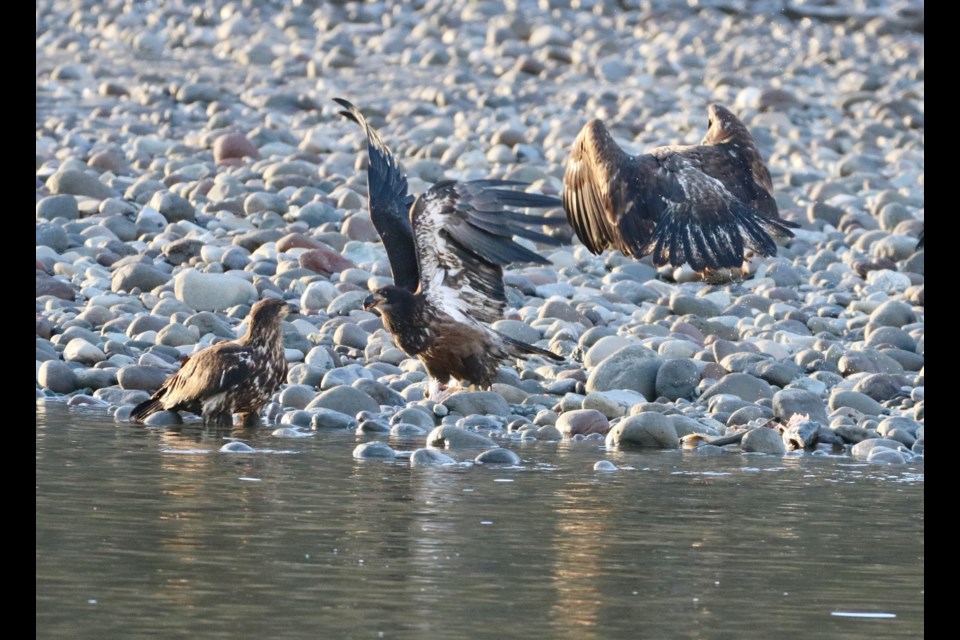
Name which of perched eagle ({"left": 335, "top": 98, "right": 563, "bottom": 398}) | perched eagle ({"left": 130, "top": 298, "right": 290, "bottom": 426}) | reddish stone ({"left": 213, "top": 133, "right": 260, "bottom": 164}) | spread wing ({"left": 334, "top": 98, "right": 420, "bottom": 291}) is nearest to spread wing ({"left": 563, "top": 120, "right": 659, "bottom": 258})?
perched eagle ({"left": 335, "top": 98, "right": 563, "bottom": 398})

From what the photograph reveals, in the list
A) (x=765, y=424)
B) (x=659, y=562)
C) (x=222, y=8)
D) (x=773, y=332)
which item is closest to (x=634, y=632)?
(x=659, y=562)

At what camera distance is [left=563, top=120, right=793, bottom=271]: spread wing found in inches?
378

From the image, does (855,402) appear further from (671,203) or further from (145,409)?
(145,409)

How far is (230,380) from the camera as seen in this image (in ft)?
27.9

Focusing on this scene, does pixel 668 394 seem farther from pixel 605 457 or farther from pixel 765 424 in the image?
pixel 605 457

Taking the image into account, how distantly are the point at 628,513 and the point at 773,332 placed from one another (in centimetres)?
471

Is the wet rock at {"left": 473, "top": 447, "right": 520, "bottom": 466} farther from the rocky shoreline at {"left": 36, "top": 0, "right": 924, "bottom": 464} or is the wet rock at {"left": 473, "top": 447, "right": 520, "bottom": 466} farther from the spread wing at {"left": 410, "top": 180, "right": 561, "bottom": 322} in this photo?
the spread wing at {"left": 410, "top": 180, "right": 561, "bottom": 322}

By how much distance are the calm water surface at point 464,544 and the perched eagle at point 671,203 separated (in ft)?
6.20

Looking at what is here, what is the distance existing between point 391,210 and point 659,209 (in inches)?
57.4

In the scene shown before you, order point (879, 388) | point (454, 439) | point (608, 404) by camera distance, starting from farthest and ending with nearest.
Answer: point (879, 388), point (608, 404), point (454, 439)

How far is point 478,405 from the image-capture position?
29.5 ft

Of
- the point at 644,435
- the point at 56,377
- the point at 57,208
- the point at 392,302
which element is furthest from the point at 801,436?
the point at 57,208

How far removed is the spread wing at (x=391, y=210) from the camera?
10.0 m

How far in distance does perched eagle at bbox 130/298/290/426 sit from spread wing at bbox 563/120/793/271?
2.07 m
